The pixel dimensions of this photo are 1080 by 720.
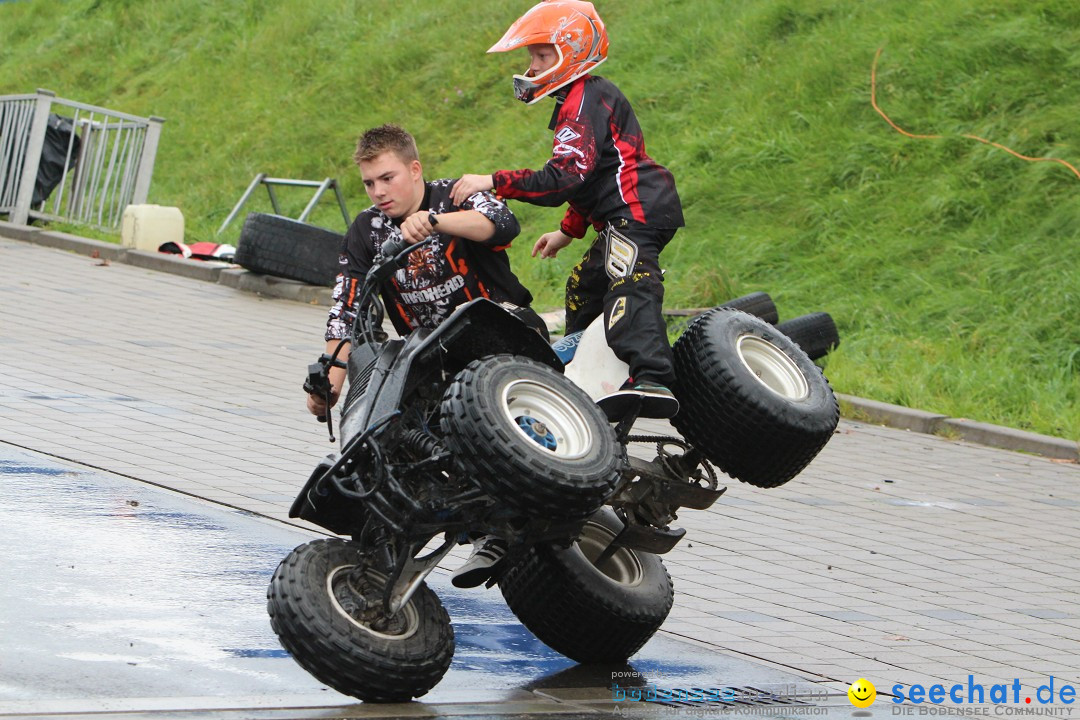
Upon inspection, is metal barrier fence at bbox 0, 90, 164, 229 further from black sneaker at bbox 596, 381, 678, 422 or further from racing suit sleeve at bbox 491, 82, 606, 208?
black sneaker at bbox 596, 381, 678, 422

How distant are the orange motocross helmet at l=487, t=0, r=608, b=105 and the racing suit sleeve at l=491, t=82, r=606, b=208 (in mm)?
86

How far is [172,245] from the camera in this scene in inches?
685

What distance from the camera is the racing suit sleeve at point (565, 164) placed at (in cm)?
530

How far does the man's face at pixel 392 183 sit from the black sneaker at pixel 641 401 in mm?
978

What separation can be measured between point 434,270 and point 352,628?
1.41m

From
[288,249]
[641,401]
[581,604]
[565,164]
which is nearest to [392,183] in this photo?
[565,164]

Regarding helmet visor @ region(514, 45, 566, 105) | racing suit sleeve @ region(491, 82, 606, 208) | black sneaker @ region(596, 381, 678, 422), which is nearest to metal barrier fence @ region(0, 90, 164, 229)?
helmet visor @ region(514, 45, 566, 105)

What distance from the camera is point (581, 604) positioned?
5461 millimetres

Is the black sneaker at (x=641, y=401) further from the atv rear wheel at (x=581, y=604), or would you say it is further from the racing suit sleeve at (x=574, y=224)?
the racing suit sleeve at (x=574, y=224)

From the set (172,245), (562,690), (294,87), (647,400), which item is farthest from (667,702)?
(294,87)

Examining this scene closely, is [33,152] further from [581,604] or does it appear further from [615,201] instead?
[581,604]

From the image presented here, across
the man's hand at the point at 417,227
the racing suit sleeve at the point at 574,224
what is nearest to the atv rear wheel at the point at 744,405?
the racing suit sleeve at the point at 574,224

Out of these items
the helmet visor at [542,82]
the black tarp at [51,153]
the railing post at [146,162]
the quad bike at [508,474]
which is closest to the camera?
the quad bike at [508,474]

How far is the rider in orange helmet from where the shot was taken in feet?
17.5
